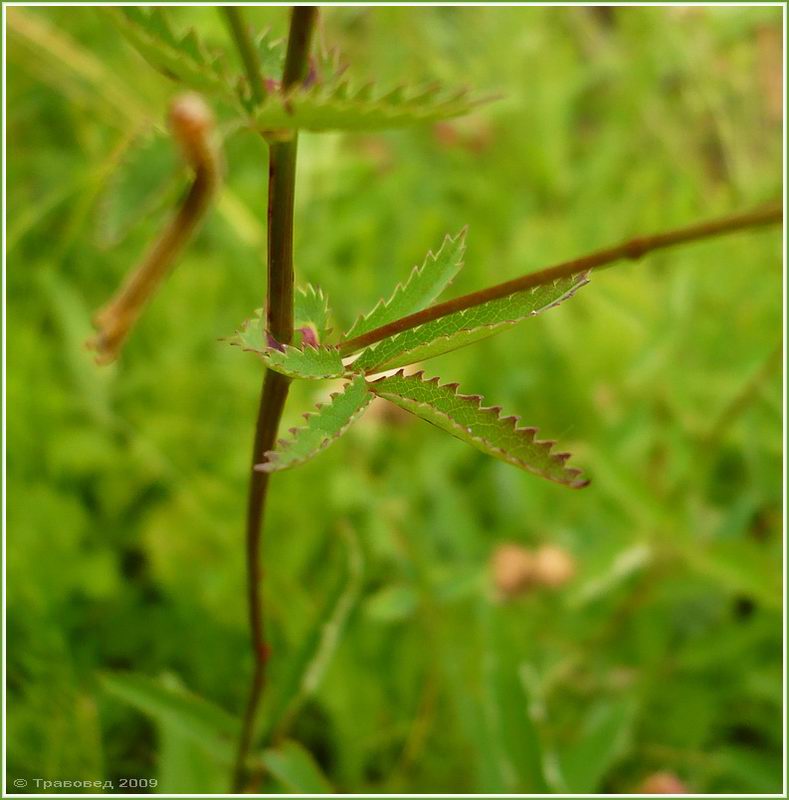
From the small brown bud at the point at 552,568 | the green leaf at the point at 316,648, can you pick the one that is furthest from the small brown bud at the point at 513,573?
the green leaf at the point at 316,648

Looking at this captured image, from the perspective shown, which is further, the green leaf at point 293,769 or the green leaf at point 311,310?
the green leaf at point 293,769

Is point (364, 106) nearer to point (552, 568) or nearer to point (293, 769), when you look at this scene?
point (293, 769)

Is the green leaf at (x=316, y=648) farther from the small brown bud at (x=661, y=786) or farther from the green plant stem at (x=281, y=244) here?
the small brown bud at (x=661, y=786)

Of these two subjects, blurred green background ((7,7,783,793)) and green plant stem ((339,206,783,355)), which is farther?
blurred green background ((7,7,783,793))

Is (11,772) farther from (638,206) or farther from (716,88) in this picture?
(716,88)

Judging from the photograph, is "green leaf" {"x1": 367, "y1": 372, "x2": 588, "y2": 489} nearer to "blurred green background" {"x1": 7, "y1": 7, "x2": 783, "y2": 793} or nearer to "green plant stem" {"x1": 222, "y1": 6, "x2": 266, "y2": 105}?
"green plant stem" {"x1": 222, "y1": 6, "x2": 266, "y2": 105}

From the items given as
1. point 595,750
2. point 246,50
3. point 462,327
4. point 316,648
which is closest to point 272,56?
point 246,50

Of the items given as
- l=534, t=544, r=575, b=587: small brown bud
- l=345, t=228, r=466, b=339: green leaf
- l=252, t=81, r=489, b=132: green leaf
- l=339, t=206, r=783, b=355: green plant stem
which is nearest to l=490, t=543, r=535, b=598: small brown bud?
l=534, t=544, r=575, b=587: small brown bud
